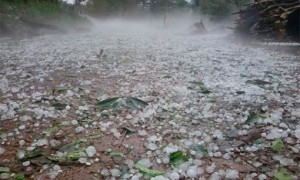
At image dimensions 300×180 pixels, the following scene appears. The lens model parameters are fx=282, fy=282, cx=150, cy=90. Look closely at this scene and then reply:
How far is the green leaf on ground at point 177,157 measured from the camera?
2.34 m

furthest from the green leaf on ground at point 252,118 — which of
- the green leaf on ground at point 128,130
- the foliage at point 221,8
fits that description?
the foliage at point 221,8

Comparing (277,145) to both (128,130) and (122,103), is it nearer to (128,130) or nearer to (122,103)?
(128,130)

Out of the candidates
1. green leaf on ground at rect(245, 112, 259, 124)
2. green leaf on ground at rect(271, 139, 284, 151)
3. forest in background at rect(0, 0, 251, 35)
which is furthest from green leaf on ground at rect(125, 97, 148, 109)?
forest in background at rect(0, 0, 251, 35)

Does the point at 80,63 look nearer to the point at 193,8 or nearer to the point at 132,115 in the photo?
the point at 132,115

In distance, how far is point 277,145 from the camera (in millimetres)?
2525

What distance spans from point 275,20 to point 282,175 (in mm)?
8627

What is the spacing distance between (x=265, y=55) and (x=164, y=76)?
348 centimetres

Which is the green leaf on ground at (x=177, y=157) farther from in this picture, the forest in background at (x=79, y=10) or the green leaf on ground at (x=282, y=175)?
the forest in background at (x=79, y=10)

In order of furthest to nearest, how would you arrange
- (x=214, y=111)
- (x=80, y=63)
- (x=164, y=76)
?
(x=80, y=63)
(x=164, y=76)
(x=214, y=111)

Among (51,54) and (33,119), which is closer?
(33,119)

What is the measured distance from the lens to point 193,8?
132ft

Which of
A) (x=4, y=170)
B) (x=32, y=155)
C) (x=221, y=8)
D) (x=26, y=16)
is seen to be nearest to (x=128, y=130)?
(x=32, y=155)

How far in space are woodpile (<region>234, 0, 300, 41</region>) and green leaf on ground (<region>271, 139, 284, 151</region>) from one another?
25.4 feet

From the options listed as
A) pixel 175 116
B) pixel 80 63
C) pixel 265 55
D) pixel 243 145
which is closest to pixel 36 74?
pixel 80 63
